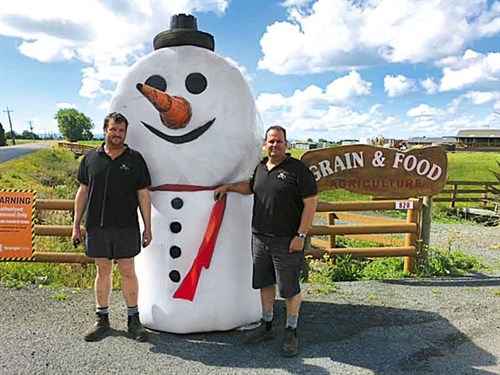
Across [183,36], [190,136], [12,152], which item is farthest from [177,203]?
[12,152]

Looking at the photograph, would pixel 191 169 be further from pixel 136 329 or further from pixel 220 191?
pixel 136 329

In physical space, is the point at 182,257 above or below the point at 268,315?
above

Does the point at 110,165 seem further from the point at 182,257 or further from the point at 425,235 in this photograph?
the point at 425,235

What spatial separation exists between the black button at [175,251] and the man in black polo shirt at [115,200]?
7.8 inches

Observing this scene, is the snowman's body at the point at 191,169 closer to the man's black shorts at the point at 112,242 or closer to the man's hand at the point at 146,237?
the man's hand at the point at 146,237

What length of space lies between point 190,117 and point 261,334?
1.83m

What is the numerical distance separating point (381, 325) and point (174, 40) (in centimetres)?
309

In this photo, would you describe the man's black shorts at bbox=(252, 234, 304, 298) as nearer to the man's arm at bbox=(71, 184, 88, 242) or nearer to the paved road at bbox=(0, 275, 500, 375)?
the paved road at bbox=(0, 275, 500, 375)

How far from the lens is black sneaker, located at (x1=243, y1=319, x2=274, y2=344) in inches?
148

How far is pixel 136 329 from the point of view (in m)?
3.80

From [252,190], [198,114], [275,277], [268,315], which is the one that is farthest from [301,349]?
[198,114]

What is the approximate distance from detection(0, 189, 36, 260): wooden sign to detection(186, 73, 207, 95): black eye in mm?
2999

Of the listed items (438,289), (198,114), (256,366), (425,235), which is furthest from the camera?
(425,235)

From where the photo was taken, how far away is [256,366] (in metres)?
3.39
